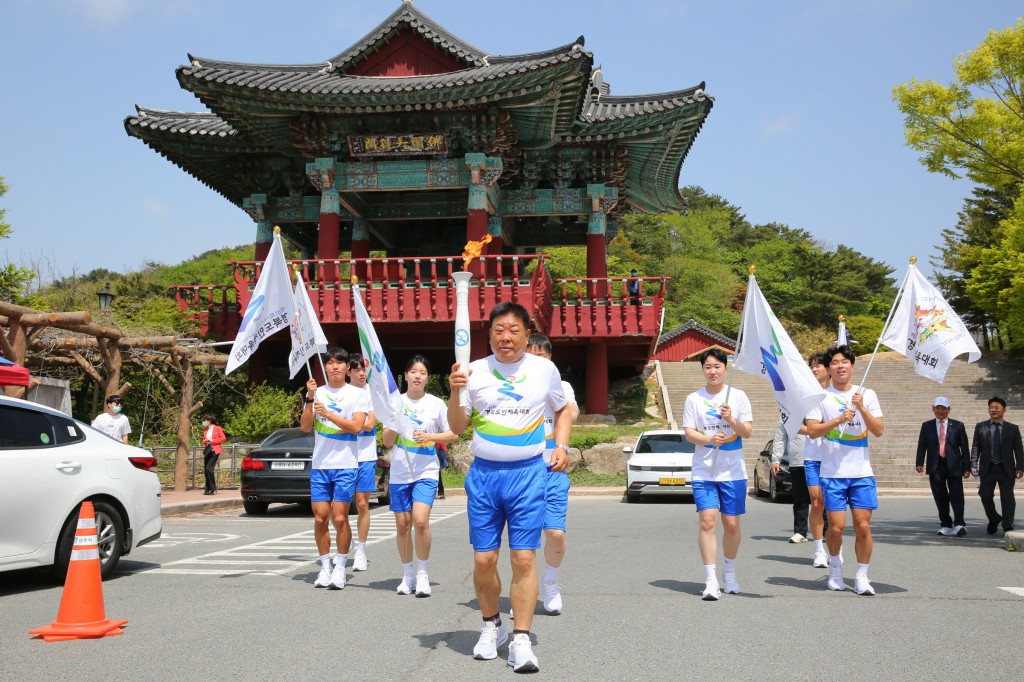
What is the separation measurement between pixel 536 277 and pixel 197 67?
31.3 ft

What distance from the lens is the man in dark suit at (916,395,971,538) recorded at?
1097 centimetres

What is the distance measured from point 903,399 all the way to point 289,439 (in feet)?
67.4

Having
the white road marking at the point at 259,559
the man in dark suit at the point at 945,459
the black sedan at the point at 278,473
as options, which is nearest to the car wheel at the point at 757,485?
the man in dark suit at the point at 945,459

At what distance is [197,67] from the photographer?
804 inches

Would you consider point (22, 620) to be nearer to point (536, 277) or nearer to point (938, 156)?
point (938, 156)

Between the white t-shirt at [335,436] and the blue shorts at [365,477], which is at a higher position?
the white t-shirt at [335,436]

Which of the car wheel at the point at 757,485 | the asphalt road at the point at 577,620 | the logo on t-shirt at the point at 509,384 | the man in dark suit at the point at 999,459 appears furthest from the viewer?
the car wheel at the point at 757,485

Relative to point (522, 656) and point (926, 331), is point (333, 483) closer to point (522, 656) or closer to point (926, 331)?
point (522, 656)

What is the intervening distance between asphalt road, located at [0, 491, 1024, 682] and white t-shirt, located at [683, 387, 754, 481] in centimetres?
94

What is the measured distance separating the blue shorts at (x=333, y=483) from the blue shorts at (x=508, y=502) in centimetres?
270

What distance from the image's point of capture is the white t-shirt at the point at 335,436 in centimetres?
721

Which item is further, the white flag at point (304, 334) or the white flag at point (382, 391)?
the white flag at point (304, 334)

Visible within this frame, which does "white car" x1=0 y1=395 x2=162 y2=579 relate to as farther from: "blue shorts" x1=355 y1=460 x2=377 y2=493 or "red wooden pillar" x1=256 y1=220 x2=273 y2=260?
"red wooden pillar" x1=256 y1=220 x2=273 y2=260

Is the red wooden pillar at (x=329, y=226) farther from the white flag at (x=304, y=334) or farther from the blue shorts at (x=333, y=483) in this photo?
the blue shorts at (x=333, y=483)
